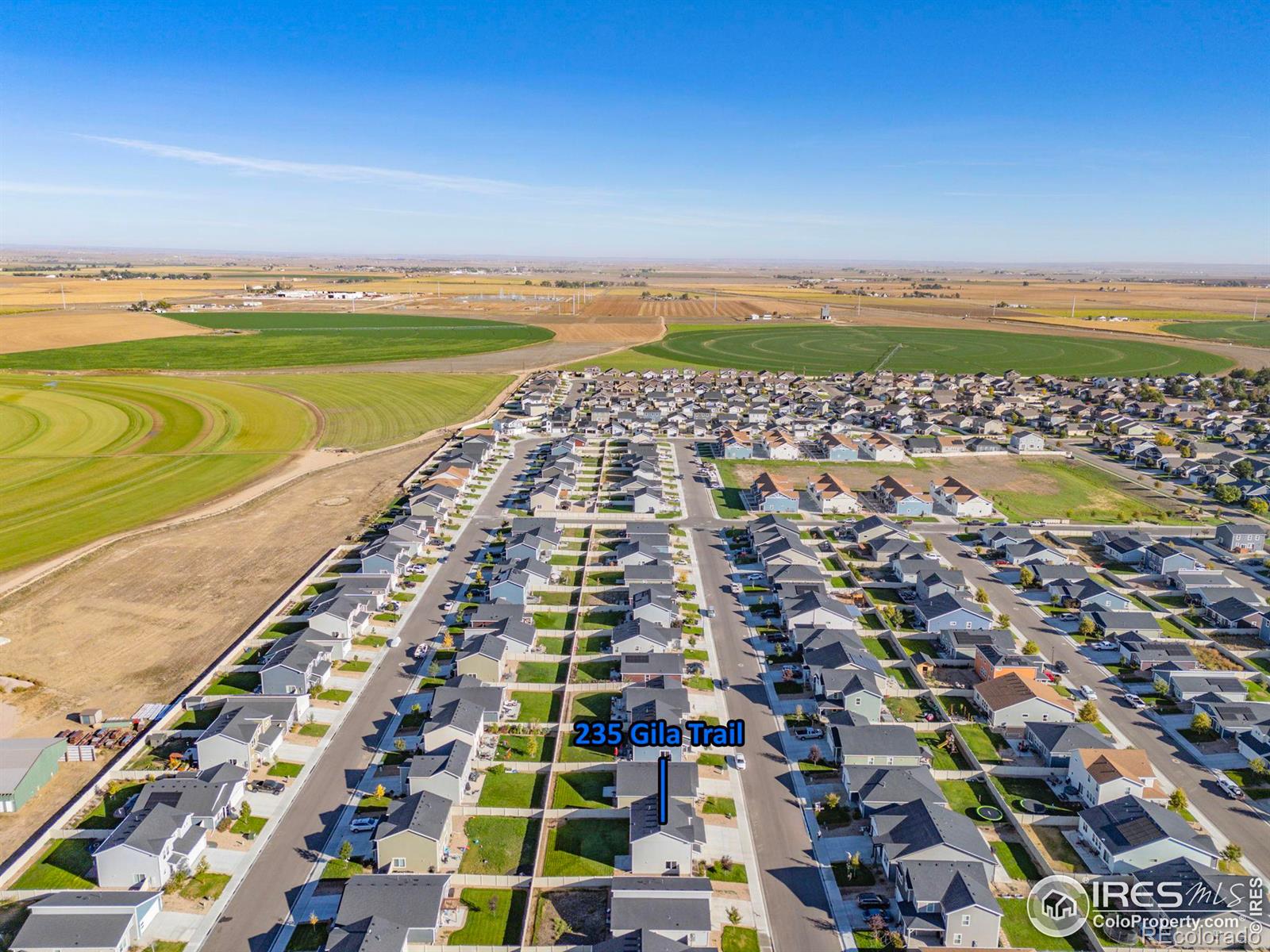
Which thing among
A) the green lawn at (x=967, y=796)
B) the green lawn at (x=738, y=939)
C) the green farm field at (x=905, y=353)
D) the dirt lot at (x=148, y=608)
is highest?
the green farm field at (x=905, y=353)

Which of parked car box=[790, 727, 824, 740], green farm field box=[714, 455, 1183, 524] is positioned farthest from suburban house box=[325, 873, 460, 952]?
green farm field box=[714, 455, 1183, 524]

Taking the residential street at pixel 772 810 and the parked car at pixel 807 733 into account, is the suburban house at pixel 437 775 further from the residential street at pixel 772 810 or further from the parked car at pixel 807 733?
the parked car at pixel 807 733

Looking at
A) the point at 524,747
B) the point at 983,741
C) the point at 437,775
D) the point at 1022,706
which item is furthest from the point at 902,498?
the point at 437,775

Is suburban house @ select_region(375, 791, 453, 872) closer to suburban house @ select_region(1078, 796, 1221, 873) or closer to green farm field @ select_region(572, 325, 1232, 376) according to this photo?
suburban house @ select_region(1078, 796, 1221, 873)

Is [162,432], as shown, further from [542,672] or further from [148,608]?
[542,672]

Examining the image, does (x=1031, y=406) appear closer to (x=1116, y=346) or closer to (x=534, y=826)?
(x=1116, y=346)

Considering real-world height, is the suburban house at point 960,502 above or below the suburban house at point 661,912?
above

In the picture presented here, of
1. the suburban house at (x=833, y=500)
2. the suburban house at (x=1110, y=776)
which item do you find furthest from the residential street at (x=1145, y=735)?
the suburban house at (x=833, y=500)
